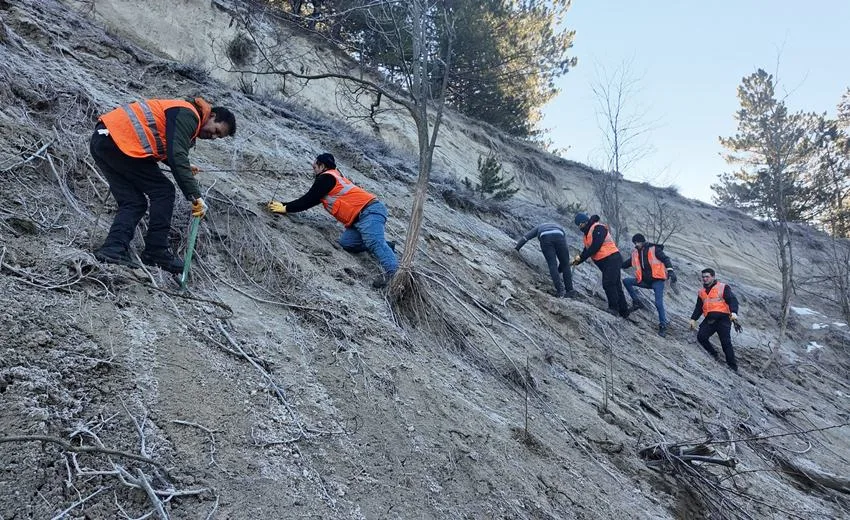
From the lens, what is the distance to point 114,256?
3354 millimetres

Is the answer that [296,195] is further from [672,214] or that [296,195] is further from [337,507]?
[672,214]

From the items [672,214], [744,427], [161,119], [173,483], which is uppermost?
[672,214]

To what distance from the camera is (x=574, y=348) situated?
5.79 metres

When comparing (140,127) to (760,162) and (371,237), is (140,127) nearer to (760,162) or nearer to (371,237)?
(371,237)

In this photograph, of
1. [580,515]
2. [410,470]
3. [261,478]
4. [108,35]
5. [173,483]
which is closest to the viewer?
[173,483]

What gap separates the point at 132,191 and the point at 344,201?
1882mm

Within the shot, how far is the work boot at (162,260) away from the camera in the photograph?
143 inches

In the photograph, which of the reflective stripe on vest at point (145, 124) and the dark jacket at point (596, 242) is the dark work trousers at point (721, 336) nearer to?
the dark jacket at point (596, 242)

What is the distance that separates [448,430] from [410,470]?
510 mm

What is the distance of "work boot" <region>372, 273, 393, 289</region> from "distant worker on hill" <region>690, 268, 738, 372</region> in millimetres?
5770

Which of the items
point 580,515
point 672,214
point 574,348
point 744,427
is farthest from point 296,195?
point 672,214

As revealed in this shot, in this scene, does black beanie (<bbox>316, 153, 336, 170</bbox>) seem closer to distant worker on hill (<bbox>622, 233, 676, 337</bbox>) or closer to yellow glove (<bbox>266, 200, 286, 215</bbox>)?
yellow glove (<bbox>266, 200, 286, 215</bbox>)

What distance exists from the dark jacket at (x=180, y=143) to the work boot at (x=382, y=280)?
63.5 inches

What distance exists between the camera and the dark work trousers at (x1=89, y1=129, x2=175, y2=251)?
3557mm
